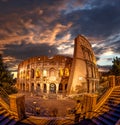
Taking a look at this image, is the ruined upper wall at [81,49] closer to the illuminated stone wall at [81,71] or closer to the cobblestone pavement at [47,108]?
the illuminated stone wall at [81,71]

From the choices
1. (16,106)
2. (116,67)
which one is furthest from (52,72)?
(16,106)

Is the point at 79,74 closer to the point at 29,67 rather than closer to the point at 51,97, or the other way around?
the point at 51,97

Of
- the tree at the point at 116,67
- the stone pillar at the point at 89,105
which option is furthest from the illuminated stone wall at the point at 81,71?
the stone pillar at the point at 89,105

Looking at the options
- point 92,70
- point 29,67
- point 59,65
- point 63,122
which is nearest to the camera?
point 63,122

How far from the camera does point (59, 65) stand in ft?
163

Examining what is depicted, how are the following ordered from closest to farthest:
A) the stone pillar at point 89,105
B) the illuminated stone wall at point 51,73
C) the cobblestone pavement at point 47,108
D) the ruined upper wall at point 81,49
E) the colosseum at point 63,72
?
the stone pillar at point 89,105
the cobblestone pavement at point 47,108
the colosseum at point 63,72
the ruined upper wall at point 81,49
the illuminated stone wall at point 51,73

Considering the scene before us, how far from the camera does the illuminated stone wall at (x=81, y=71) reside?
37562mm

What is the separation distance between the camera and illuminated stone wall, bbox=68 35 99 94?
3756cm

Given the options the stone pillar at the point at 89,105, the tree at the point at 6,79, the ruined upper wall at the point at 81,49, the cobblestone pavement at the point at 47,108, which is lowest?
the cobblestone pavement at the point at 47,108

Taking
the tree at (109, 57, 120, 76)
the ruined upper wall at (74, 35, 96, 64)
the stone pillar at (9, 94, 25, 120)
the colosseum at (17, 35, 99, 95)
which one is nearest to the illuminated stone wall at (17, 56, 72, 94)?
the colosseum at (17, 35, 99, 95)

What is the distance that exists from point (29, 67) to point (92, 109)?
143 feet

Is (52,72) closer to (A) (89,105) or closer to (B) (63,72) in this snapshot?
(B) (63,72)

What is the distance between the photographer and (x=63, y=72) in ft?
164

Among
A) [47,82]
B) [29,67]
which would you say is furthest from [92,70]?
[29,67]
